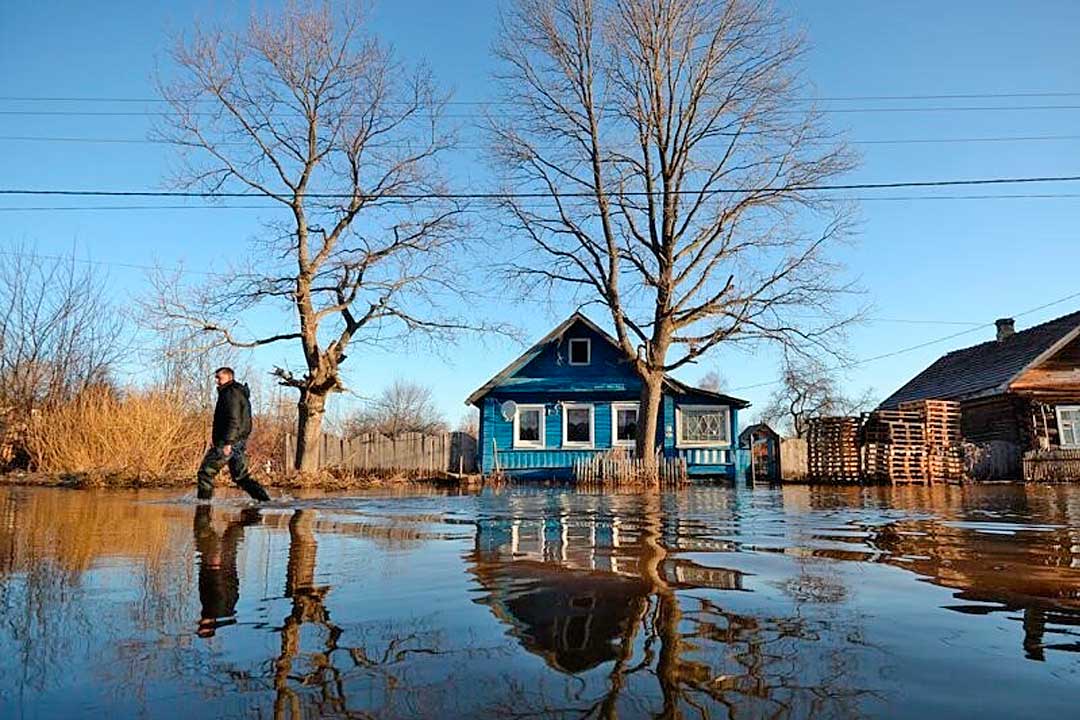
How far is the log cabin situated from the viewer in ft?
88.1

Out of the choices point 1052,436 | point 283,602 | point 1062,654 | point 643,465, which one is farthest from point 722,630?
point 1052,436

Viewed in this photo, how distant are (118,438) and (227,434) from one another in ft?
29.5

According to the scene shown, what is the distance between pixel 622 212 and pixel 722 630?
2331cm

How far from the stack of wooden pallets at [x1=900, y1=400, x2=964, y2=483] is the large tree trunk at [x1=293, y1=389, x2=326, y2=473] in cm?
1986

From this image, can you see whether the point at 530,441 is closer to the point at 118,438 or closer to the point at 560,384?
the point at 560,384

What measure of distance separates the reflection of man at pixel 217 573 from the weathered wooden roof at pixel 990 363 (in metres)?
29.9


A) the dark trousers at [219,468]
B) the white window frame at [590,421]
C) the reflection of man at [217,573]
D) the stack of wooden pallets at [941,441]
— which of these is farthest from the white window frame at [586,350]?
the reflection of man at [217,573]

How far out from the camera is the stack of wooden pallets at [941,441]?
25.8 m

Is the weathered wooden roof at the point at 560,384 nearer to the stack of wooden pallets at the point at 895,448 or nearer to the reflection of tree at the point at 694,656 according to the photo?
the stack of wooden pallets at the point at 895,448

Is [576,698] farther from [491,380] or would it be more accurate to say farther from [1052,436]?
[1052,436]

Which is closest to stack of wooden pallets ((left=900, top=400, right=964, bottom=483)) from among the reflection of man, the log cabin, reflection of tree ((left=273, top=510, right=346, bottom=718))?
the log cabin

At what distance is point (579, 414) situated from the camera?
30250 millimetres

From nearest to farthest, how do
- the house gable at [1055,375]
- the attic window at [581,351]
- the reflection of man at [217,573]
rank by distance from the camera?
1. the reflection of man at [217,573]
2. the house gable at [1055,375]
3. the attic window at [581,351]

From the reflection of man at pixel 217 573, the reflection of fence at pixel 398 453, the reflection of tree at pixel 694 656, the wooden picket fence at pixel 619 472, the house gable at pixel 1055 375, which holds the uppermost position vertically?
the house gable at pixel 1055 375
